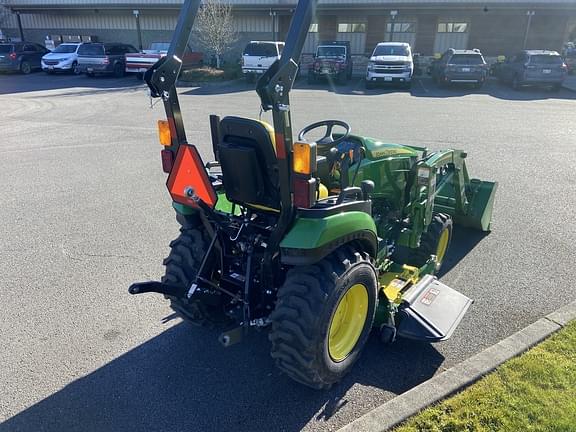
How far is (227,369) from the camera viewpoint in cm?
329

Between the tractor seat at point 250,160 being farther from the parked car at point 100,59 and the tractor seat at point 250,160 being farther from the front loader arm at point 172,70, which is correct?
the parked car at point 100,59

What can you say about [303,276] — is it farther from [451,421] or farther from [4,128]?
[4,128]

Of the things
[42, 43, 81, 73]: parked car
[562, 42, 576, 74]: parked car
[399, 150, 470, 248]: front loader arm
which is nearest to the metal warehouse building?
[562, 42, 576, 74]: parked car

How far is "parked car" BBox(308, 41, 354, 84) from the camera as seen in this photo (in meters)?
20.9

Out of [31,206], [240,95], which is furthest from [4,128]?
[240,95]

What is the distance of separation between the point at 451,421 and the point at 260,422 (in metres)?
1.16

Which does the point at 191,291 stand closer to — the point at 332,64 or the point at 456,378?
the point at 456,378

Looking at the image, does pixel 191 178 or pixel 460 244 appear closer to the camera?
pixel 191 178

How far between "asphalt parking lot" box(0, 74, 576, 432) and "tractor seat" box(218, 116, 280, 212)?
1330 mm

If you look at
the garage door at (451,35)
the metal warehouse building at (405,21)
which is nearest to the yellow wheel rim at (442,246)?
the metal warehouse building at (405,21)

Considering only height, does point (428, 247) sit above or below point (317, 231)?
below

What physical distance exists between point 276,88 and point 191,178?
95 cm

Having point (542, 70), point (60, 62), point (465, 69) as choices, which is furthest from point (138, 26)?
point (542, 70)

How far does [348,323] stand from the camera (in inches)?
128
